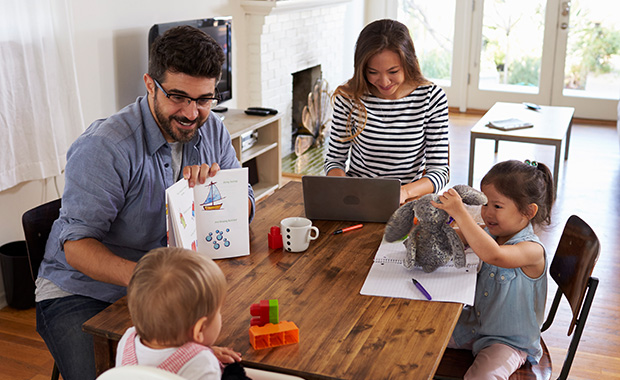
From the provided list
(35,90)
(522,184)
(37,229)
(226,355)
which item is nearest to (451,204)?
(522,184)

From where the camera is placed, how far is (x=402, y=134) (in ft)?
7.36

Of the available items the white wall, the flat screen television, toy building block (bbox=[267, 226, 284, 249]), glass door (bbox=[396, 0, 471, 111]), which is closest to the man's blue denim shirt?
toy building block (bbox=[267, 226, 284, 249])

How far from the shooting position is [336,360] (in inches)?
46.6

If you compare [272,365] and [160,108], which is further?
[160,108]

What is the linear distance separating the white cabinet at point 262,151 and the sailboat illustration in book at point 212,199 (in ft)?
6.84

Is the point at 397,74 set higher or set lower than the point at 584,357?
higher

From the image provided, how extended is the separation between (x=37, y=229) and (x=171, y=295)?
0.87m

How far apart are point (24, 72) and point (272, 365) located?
6.41 feet

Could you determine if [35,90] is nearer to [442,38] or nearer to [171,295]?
[171,295]

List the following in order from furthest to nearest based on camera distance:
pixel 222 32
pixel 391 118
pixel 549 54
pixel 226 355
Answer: pixel 549 54 → pixel 222 32 → pixel 391 118 → pixel 226 355

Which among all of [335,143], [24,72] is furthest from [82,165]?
[24,72]

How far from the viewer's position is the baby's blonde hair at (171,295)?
1.03 meters

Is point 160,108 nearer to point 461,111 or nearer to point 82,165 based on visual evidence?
point 82,165

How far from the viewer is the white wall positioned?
280cm
